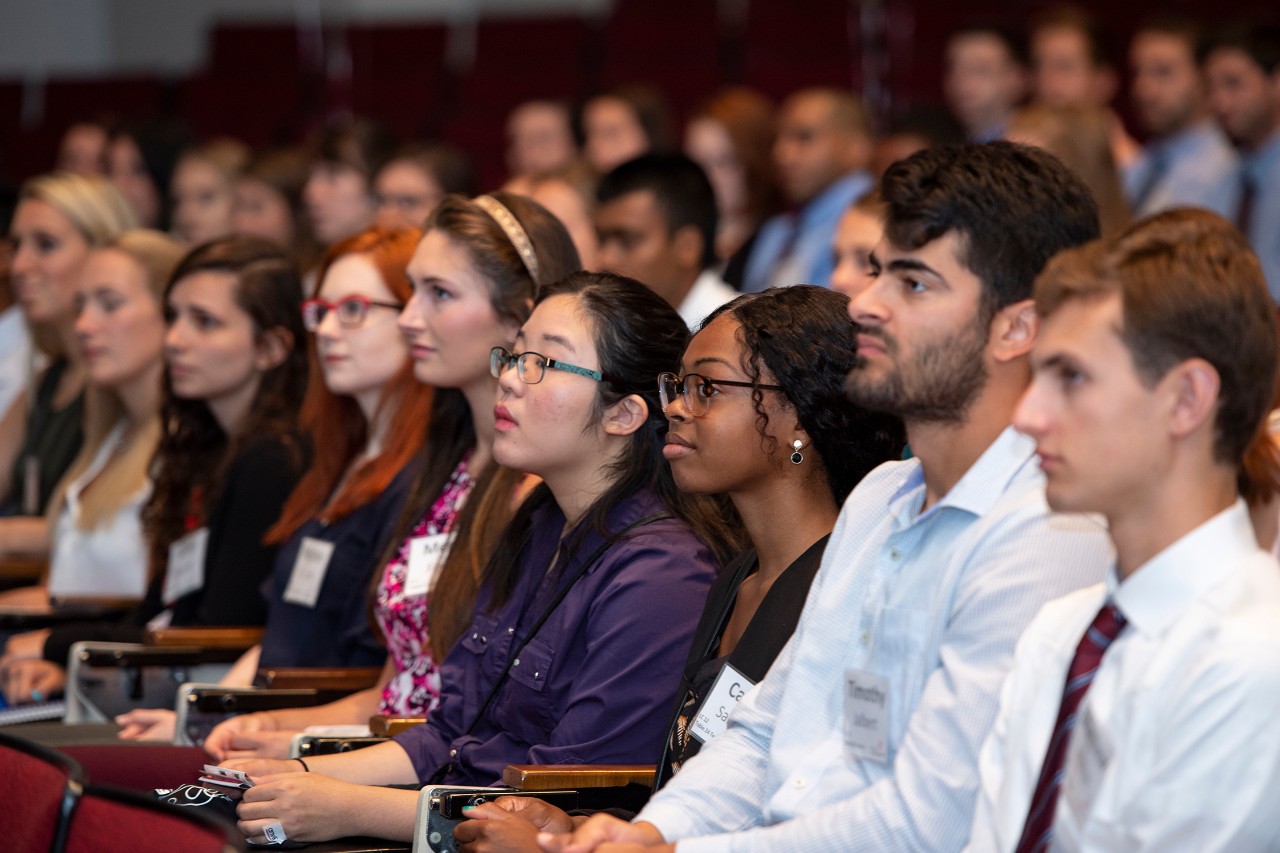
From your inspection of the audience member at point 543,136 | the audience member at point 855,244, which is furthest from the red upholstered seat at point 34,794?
the audience member at point 543,136

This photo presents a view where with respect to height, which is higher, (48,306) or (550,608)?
(48,306)

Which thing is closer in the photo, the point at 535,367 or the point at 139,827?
the point at 139,827

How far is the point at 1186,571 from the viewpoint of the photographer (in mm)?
1548

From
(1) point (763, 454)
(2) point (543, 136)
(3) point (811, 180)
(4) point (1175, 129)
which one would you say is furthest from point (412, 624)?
(4) point (1175, 129)

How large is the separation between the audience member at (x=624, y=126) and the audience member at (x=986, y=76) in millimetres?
1269

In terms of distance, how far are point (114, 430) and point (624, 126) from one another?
254 cm

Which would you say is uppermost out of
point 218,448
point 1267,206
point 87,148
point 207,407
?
point 87,148

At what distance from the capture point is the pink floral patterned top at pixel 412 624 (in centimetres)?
292

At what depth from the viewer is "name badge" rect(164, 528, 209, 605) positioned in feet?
11.9

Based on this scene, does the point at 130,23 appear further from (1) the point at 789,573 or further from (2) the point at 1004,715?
(2) the point at 1004,715

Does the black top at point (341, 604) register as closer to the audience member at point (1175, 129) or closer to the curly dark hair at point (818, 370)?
the curly dark hair at point (818, 370)

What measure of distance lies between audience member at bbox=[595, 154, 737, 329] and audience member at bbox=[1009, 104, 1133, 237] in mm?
1004

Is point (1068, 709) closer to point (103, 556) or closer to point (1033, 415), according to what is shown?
point (1033, 415)

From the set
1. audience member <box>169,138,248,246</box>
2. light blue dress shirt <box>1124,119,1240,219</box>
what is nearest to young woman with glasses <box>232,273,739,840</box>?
light blue dress shirt <box>1124,119,1240,219</box>
